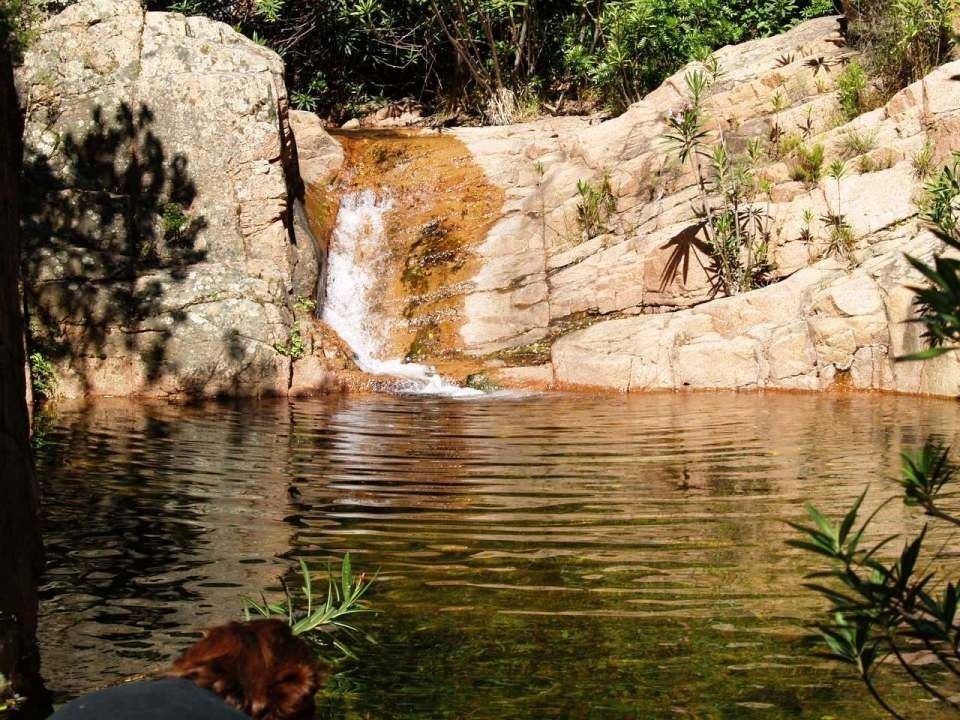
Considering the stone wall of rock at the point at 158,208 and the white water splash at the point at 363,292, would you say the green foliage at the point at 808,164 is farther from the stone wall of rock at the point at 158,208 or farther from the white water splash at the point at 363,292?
the stone wall of rock at the point at 158,208

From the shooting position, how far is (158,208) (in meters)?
17.2

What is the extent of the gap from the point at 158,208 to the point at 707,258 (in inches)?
295

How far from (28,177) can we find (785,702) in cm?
1428

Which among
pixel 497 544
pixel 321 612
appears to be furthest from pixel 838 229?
pixel 321 612

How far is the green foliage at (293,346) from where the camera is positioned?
1586 cm

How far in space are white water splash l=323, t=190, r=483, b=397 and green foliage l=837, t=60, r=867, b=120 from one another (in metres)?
7.26

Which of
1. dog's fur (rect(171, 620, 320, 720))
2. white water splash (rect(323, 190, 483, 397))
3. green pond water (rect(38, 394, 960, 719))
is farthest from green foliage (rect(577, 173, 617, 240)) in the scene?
dog's fur (rect(171, 620, 320, 720))

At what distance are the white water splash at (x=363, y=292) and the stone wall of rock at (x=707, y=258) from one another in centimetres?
116

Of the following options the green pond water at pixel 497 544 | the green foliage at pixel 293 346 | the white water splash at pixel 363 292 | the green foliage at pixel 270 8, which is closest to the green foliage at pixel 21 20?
the green pond water at pixel 497 544

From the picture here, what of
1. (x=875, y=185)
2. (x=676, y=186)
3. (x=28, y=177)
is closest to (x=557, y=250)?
(x=676, y=186)

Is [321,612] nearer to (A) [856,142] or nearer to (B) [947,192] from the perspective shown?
(B) [947,192]

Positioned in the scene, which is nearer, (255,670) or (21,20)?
(255,670)

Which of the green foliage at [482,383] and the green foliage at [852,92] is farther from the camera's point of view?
the green foliage at [852,92]

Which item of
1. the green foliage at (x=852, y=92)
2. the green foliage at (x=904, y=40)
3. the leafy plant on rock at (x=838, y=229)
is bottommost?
the leafy plant on rock at (x=838, y=229)
